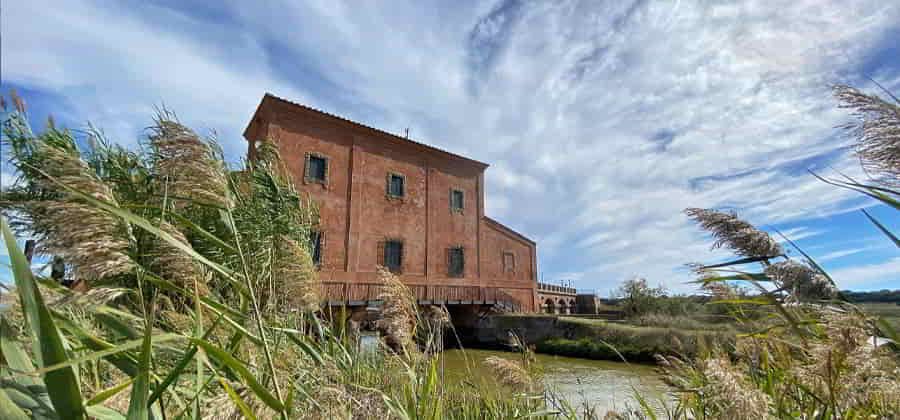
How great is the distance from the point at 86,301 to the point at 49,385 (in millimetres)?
315

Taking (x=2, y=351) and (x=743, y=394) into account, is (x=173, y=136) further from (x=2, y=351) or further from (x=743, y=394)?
(x=743, y=394)

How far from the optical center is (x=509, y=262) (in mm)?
21547

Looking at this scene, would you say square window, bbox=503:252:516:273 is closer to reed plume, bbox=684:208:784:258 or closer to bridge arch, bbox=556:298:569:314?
bridge arch, bbox=556:298:569:314

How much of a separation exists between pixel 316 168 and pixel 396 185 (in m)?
3.72

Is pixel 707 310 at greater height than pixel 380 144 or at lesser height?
lesser

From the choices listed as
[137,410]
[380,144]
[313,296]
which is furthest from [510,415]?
[380,144]

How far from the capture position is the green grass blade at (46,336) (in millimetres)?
642

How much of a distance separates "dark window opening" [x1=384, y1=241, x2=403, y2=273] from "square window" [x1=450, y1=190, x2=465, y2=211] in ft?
12.4

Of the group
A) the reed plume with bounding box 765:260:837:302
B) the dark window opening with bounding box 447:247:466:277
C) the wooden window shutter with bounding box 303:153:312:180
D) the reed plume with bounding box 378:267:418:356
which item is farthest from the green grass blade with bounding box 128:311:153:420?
the dark window opening with bounding box 447:247:466:277

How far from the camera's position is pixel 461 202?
66.0 ft

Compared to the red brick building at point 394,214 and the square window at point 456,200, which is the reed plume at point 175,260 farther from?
the square window at point 456,200

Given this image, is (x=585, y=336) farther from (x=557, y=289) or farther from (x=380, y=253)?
(x=557, y=289)

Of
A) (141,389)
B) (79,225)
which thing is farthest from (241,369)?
(79,225)

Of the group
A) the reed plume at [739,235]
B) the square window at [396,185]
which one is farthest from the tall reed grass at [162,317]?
the square window at [396,185]
